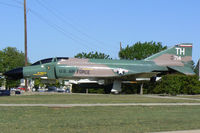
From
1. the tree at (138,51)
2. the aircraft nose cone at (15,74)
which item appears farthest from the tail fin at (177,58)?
the tree at (138,51)

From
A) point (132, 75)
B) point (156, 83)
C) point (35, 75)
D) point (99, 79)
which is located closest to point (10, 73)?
point (35, 75)

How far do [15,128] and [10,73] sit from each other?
70.4 feet

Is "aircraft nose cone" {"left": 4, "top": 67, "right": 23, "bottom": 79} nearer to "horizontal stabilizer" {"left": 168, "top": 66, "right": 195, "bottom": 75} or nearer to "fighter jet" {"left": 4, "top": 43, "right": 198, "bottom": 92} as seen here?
"fighter jet" {"left": 4, "top": 43, "right": 198, "bottom": 92}

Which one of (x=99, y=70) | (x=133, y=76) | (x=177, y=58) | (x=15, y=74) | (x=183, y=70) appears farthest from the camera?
(x=177, y=58)

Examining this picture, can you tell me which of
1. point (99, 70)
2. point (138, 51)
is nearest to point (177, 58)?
point (99, 70)

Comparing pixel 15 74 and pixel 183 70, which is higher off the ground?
pixel 183 70

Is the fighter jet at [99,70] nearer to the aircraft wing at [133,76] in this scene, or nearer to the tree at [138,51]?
the aircraft wing at [133,76]

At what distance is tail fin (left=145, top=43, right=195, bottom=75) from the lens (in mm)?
34844

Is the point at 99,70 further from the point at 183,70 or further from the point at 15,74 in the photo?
the point at 183,70

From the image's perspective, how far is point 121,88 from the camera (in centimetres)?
3456

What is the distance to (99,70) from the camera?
103ft

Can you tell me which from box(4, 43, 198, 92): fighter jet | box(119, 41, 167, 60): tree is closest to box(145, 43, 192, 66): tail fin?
box(4, 43, 198, 92): fighter jet

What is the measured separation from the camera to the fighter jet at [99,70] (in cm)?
3008

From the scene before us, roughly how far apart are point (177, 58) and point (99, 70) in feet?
33.6
